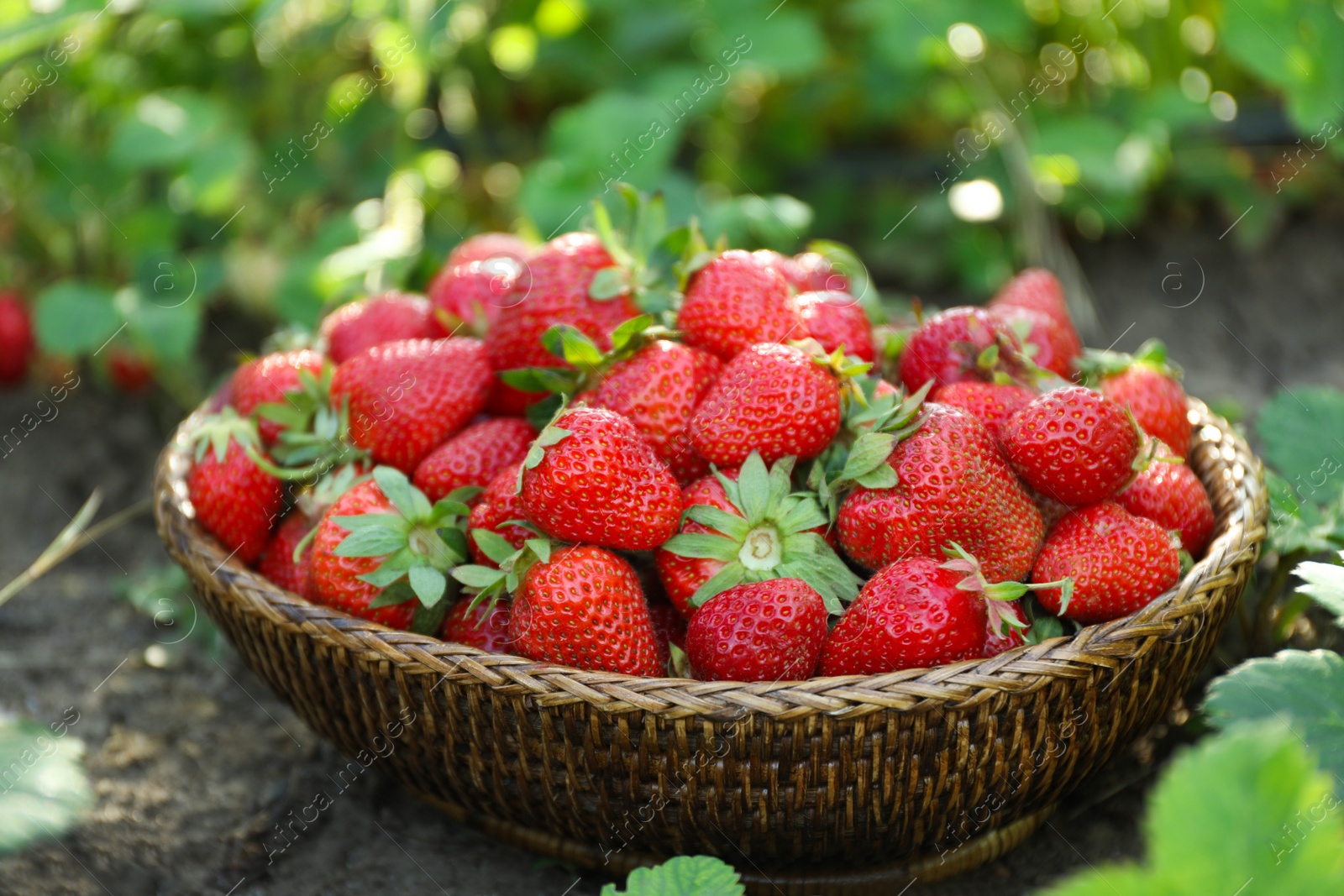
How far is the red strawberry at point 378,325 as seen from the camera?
142 cm

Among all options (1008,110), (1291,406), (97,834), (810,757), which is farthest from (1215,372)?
(97,834)

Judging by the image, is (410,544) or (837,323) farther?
(837,323)

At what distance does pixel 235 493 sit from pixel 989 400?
84 cm

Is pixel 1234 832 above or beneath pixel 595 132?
beneath

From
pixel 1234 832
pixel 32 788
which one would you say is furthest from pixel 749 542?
pixel 32 788

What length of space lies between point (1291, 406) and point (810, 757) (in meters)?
0.84

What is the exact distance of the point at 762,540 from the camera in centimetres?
109

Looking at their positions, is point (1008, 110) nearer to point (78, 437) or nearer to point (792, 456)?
point (792, 456)

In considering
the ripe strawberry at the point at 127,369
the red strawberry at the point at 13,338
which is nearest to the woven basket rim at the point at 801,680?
the ripe strawberry at the point at 127,369

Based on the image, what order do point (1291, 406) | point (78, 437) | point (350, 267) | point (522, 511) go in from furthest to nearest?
1. point (78, 437)
2. point (350, 267)
3. point (1291, 406)
4. point (522, 511)

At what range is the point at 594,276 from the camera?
4.14 feet

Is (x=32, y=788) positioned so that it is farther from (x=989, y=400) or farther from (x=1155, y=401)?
(x=1155, y=401)

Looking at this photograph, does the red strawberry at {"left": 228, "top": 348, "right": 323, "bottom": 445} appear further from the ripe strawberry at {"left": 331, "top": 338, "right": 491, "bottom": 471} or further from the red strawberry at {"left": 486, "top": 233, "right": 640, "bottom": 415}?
the red strawberry at {"left": 486, "top": 233, "right": 640, "bottom": 415}

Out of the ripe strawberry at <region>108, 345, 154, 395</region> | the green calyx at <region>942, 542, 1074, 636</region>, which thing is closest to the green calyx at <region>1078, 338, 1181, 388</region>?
the green calyx at <region>942, 542, 1074, 636</region>
